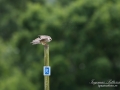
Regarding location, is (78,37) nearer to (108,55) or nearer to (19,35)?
(108,55)

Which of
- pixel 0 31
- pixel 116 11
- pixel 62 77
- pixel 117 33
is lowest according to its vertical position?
pixel 62 77

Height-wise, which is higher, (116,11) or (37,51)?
(116,11)

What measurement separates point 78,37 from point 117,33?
692mm

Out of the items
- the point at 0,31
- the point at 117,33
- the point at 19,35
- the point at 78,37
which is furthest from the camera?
the point at 0,31

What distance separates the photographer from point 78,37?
6176 millimetres

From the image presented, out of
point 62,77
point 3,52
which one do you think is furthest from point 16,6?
point 62,77

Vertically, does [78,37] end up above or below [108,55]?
above

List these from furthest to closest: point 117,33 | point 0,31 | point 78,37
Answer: point 0,31
point 78,37
point 117,33

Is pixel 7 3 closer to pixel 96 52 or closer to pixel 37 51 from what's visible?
pixel 37 51

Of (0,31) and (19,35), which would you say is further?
(0,31)

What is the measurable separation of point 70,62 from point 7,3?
4.97 metres

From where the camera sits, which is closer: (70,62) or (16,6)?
(70,62)

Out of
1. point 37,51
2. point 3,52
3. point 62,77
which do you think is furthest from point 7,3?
point 62,77

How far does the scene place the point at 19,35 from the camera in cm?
718
